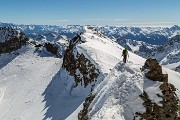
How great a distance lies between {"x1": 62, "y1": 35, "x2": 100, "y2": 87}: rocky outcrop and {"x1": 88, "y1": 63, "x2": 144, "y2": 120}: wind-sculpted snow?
15626mm

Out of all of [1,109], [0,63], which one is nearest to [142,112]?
[1,109]

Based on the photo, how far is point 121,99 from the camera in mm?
28688

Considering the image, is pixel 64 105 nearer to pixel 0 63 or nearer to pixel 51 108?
pixel 51 108

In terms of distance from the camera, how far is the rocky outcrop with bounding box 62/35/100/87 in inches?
1938


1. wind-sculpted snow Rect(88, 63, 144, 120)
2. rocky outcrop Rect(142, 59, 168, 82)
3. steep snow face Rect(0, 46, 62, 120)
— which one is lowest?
steep snow face Rect(0, 46, 62, 120)

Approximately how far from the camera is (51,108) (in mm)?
49375

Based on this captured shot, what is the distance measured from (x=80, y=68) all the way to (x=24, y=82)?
20.5 meters

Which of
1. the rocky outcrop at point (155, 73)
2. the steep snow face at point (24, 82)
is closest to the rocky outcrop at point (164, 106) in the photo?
the rocky outcrop at point (155, 73)

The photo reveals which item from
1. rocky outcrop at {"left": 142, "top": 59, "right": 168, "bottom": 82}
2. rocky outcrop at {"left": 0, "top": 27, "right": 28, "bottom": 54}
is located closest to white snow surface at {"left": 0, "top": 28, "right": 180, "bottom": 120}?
rocky outcrop at {"left": 142, "top": 59, "right": 168, "bottom": 82}

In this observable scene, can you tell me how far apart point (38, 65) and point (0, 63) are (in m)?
16.2

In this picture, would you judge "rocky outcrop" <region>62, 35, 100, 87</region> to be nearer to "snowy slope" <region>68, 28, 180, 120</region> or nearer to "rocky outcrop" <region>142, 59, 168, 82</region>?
"snowy slope" <region>68, 28, 180, 120</region>

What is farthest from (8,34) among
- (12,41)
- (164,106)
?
(164,106)

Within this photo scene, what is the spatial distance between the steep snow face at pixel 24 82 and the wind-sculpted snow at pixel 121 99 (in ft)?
64.9

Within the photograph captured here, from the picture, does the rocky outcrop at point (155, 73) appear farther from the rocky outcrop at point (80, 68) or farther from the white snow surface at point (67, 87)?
the rocky outcrop at point (80, 68)
